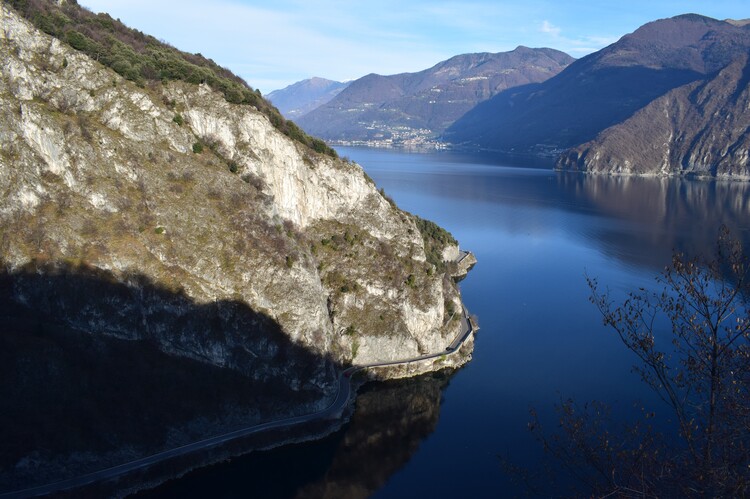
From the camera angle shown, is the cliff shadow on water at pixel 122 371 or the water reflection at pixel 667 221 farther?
the water reflection at pixel 667 221

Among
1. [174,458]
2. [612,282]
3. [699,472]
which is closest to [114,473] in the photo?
[174,458]

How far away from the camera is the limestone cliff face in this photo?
52.3 metres

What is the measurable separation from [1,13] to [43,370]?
142 feet

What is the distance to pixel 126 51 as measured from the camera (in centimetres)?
6825

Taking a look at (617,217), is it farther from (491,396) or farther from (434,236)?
(491,396)

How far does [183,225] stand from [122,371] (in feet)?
57.4

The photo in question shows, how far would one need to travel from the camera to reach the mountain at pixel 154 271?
4778 centimetres

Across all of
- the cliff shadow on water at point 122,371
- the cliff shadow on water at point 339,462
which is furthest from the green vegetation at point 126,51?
the cliff shadow on water at point 339,462

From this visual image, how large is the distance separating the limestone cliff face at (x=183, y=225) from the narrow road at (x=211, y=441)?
97.9 inches

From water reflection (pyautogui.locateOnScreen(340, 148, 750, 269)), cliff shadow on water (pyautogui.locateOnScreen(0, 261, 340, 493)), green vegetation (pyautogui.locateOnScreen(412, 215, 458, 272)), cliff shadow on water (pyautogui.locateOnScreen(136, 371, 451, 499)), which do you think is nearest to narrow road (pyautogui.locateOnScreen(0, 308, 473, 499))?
cliff shadow on water (pyautogui.locateOnScreen(0, 261, 340, 493))

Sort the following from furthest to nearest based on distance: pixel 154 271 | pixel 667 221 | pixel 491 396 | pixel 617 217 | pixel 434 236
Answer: pixel 617 217 → pixel 667 221 → pixel 434 236 → pixel 491 396 → pixel 154 271

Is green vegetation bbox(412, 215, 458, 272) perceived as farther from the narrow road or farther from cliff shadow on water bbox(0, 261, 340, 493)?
cliff shadow on water bbox(0, 261, 340, 493)

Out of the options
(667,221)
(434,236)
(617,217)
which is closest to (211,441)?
(434,236)

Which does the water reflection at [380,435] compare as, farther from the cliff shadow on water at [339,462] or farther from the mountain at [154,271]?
the mountain at [154,271]
